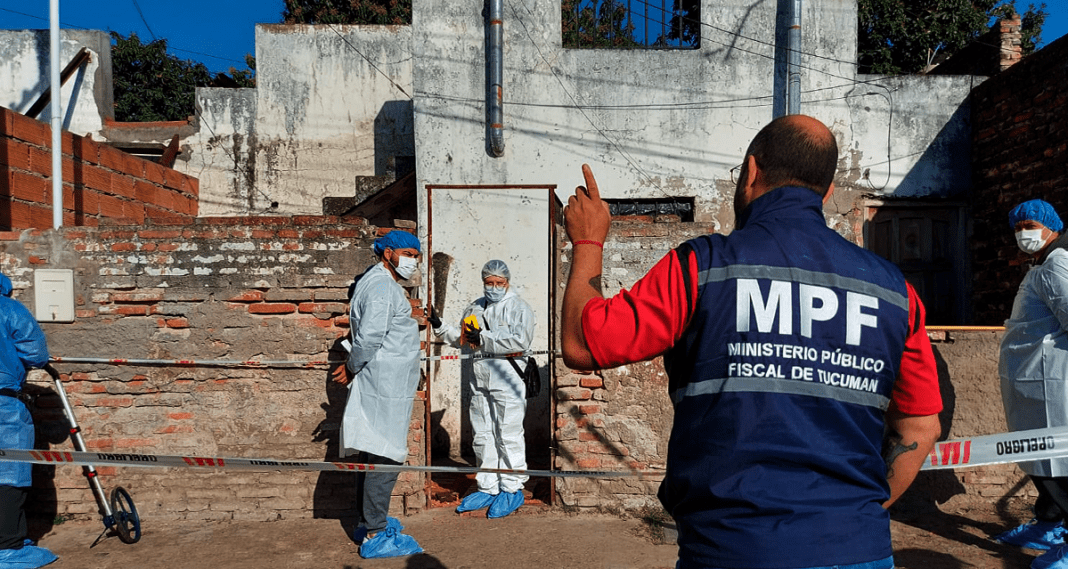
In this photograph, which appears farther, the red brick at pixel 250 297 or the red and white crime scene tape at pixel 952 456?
the red brick at pixel 250 297

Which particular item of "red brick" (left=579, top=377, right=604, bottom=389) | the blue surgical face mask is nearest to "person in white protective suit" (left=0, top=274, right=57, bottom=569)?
the blue surgical face mask

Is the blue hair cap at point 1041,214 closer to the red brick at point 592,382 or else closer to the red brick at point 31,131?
the red brick at point 592,382

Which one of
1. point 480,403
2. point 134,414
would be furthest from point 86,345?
point 480,403

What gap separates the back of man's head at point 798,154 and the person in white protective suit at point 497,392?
3.88m

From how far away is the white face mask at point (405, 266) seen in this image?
4668mm

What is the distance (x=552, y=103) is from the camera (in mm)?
7754

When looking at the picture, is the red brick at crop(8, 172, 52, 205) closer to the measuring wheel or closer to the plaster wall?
the measuring wheel

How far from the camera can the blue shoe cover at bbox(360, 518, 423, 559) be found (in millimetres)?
4441

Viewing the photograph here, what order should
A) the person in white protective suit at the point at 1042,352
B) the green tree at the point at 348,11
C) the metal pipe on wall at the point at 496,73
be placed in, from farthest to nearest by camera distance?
the green tree at the point at 348,11, the metal pipe on wall at the point at 496,73, the person in white protective suit at the point at 1042,352

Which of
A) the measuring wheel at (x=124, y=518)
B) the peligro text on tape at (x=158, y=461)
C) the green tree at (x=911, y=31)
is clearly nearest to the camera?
the peligro text on tape at (x=158, y=461)

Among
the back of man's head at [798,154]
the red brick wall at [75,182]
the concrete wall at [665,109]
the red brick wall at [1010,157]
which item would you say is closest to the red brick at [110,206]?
the red brick wall at [75,182]

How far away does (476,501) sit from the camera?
209 inches

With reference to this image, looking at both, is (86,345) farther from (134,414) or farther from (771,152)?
(771,152)

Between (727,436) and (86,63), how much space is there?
43.1 feet
